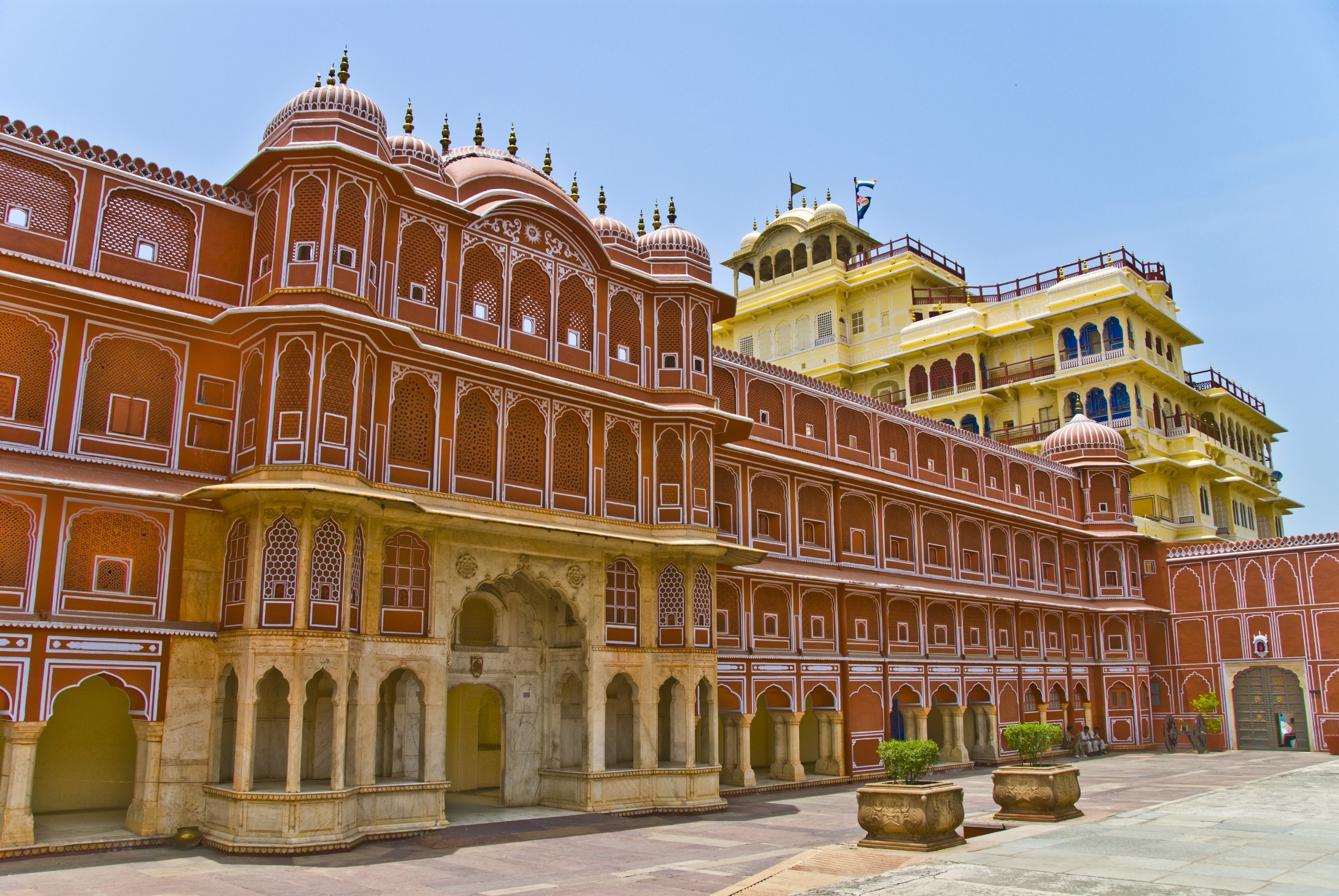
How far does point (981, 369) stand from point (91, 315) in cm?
3902

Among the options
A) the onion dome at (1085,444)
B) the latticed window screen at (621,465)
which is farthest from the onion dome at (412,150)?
the onion dome at (1085,444)

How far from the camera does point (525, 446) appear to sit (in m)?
21.2

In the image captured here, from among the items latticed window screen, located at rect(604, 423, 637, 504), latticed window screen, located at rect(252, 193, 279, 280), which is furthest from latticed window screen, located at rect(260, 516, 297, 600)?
latticed window screen, located at rect(604, 423, 637, 504)

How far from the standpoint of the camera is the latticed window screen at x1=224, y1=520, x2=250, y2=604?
1703cm

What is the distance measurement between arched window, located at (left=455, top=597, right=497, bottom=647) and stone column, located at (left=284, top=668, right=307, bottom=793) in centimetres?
537

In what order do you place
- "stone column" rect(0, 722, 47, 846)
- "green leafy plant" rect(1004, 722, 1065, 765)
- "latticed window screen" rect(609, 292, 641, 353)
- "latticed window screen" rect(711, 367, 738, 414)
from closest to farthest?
"stone column" rect(0, 722, 47, 846), "green leafy plant" rect(1004, 722, 1065, 765), "latticed window screen" rect(609, 292, 641, 353), "latticed window screen" rect(711, 367, 738, 414)

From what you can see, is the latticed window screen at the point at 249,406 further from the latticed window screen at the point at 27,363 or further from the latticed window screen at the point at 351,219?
the latticed window screen at the point at 27,363

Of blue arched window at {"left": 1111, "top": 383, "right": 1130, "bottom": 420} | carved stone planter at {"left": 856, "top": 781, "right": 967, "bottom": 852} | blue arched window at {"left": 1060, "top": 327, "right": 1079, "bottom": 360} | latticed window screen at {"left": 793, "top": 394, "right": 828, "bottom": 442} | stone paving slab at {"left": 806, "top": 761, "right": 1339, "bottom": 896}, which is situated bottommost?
stone paving slab at {"left": 806, "top": 761, "right": 1339, "bottom": 896}

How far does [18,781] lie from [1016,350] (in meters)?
42.5

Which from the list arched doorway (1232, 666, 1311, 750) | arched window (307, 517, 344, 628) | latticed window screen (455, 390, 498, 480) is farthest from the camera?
arched doorway (1232, 666, 1311, 750)

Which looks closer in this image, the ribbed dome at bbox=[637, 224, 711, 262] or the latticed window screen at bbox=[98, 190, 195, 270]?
the latticed window screen at bbox=[98, 190, 195, 270]

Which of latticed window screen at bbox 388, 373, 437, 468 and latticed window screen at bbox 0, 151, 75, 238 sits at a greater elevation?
latticed window screen at bbox 0, 151, 75, 238

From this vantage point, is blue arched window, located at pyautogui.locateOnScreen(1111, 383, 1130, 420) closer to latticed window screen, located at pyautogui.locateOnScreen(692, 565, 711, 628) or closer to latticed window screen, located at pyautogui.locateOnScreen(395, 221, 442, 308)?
latticed window screen, located at pyautogui.locateOnScreen(692, 565, 711, 628)

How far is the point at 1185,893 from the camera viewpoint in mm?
10836
